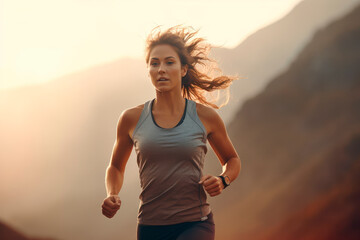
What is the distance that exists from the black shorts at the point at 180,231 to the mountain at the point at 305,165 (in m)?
2.03

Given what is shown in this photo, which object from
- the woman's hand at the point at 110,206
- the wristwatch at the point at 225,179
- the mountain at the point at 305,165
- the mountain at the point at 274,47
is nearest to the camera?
the woman's hand at the point at 110,206

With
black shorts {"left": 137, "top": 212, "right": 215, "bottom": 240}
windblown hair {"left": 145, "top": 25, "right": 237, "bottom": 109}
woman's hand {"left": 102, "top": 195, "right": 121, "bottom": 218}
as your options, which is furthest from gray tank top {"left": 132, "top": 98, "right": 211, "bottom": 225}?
windblown hair {"left": 145, "top": 25, "right": 237, "bottom": 109}

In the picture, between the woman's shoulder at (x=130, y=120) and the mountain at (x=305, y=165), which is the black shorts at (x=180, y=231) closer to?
the woman's shoulder at (x=130, y=120)

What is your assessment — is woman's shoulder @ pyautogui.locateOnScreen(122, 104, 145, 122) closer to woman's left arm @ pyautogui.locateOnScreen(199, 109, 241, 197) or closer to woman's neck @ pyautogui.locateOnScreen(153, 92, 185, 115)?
woman's neck @ pyautogui.locateOnScreen(153, 92, 185, 115)

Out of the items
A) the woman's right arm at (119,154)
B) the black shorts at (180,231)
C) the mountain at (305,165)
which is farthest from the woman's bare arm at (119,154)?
the mountain at (305,165)

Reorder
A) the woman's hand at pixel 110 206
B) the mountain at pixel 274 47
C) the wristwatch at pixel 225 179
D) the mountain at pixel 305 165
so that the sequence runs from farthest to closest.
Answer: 1. the mountain at pixel 274 47
2. the mountain at pixel 305 165
3. the wristwatch at pixel 225 179
4. the woman's hand at pixel 110 206

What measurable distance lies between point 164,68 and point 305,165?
2.21 meters

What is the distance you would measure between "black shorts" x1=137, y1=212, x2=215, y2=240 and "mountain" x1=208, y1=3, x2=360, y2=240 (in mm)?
2034

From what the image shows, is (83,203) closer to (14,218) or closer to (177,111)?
(14,218)

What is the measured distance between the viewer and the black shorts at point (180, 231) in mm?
1437

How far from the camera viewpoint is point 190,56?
171 cm

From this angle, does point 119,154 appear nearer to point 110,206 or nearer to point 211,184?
point 110,206

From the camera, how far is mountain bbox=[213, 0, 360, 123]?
3.58 meters

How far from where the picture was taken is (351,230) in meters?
3.46
